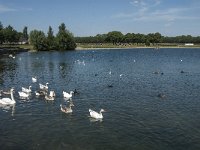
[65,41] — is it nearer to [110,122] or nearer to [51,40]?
[51,40]

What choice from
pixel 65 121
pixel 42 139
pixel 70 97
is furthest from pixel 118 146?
pixel 70 97

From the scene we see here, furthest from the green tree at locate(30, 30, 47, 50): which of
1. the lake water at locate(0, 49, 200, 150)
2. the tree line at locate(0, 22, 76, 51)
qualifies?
the lake water at locate(0, 49, 200, 150)

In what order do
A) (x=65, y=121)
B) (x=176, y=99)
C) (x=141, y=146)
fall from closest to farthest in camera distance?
(x=141, y=146) < (x=65, y=121) < (x=176, y=99)

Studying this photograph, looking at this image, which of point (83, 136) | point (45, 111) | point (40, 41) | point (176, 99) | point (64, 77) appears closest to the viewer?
point (83, 136)

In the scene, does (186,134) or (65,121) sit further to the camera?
(65,121)

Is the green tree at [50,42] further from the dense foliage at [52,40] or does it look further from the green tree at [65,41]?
the green tree at [65,41]

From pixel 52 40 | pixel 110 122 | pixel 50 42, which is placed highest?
pixel 52 40

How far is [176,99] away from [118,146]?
18.6 metres

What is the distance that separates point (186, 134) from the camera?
1091 inches

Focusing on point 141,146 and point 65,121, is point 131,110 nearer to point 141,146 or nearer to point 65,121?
point 65,121

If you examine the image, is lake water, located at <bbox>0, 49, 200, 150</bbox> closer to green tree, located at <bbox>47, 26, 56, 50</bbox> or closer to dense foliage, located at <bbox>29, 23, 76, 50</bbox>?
dense foliage, located at <bbox>29, 23, 76, 50</bbox>

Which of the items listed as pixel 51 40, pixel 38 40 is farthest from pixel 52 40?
pixel 38 40

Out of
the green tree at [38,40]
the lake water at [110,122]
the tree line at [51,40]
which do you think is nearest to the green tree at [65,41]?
the tree line at [51,40]

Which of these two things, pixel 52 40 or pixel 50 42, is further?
pixel 52 40
